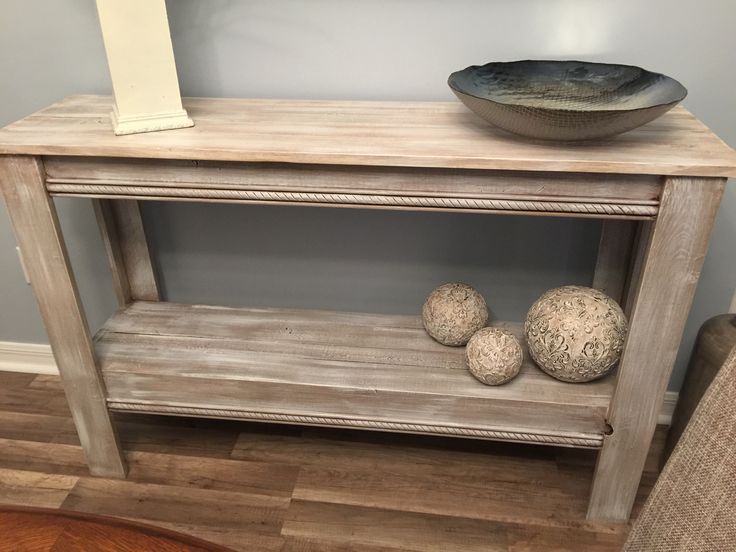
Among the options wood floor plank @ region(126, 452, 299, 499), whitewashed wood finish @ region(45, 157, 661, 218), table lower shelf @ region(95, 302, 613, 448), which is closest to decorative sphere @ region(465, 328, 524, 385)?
table lower shelf @ region(95, 302, 613, 448)

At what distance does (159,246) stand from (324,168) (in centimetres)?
77

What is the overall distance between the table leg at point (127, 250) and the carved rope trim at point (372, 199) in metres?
0.36

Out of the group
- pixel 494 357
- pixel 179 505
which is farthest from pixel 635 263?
pixel 179 505

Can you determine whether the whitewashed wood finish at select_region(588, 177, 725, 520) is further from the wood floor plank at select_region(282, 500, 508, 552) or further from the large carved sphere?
the wood floor plank at select_region(282, 500, 508, 552)

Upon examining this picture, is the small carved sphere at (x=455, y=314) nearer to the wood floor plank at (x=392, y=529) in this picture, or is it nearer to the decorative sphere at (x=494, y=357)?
the decorative sphere at (x=494, y=357)

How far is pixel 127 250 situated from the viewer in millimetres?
1686

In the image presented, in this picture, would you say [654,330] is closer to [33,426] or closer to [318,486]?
[318,486]

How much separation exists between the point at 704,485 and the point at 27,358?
1959 mm

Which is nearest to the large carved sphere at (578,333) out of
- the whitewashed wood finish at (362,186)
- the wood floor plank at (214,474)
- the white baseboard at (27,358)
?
the whitewashed wood finish at (362,186)

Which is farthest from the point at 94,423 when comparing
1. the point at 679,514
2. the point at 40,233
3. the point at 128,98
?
the point at 679,514

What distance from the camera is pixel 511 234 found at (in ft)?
5.16

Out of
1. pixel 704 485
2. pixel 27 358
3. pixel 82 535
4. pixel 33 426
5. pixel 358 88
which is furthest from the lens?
pixel 27 358

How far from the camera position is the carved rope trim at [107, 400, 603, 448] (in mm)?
1362

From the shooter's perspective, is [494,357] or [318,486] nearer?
[494,357]
